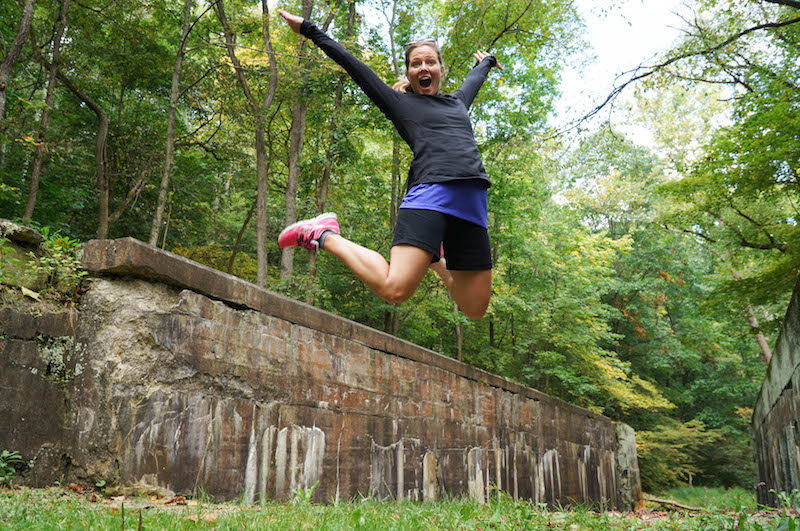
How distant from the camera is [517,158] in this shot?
1777 centimetres

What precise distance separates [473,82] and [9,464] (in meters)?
3.89

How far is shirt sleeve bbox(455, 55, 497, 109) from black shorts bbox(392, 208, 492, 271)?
0.80m

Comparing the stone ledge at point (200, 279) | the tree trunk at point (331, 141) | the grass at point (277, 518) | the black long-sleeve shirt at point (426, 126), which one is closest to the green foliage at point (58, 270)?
the stone ledge at point (200, 279)

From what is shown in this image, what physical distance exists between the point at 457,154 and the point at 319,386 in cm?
351

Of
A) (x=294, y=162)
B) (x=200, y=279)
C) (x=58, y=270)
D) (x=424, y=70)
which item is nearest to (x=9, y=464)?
(x=58, y=270)

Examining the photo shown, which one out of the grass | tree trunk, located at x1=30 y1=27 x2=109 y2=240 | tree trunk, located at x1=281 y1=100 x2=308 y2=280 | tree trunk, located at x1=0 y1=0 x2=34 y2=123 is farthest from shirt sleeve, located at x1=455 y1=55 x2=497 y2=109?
tree trunk, located at x1=30 y1=27 x2=109 y2=240

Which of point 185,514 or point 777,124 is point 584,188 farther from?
point 185,514

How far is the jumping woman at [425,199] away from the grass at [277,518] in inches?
48.6

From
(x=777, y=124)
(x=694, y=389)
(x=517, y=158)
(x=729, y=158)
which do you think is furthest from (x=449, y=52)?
(x=694, y=389)

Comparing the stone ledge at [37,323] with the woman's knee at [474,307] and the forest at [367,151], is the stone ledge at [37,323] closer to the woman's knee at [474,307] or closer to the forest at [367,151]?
the woman's knee at [474,307]

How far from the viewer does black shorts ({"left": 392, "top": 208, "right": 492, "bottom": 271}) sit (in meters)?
3.05

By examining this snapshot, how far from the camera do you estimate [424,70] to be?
3.30 metres

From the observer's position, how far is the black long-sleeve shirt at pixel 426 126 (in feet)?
10.3

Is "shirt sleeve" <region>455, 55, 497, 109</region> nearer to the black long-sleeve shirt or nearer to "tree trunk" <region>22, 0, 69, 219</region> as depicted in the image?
the black long-sleeve shirt
